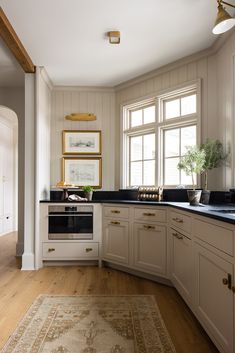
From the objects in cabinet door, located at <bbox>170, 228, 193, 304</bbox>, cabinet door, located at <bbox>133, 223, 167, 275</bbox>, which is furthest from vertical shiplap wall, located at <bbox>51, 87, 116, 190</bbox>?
cabinet door, located at <bbox>170, 228, 193, 304</bbox>

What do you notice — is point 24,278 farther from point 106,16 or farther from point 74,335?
point 106,16

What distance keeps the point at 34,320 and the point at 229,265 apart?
1.51 meters

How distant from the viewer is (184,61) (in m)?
3.42

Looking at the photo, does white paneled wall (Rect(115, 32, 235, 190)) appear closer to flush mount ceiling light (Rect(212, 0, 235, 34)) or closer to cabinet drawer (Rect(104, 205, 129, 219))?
flush mount ceiling light (Rect(212, 0, 235, 34))

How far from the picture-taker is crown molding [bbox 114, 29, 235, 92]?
2.92 metres

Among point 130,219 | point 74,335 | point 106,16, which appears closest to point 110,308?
point 74,335

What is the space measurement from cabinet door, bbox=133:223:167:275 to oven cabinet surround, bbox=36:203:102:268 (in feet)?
2.10

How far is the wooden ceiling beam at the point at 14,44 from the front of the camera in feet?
8.46

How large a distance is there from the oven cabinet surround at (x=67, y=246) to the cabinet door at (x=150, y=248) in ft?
2.10

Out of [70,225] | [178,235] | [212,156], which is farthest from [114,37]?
[70,225]

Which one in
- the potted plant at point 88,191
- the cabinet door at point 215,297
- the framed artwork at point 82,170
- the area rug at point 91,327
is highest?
the framed artwork at point 82,170

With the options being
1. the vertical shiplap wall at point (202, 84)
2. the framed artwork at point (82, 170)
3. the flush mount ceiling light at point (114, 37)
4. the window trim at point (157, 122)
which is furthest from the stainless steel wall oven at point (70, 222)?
the flush mount ceiling light at point (114, 37)

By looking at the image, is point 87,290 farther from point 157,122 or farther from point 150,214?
point 157,122

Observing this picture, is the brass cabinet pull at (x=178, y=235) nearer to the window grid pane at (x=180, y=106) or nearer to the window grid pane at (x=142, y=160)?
the window grid pane at (x=142, y=160)
